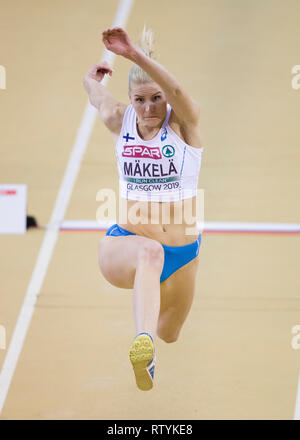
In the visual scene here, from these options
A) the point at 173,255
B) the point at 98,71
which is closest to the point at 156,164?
the point at 173,255

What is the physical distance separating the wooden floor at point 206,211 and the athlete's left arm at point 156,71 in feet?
6.12

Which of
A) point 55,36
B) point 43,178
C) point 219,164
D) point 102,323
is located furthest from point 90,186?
point 55,36

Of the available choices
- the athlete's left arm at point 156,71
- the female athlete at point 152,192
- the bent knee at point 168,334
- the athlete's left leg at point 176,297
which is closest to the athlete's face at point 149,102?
the female athlete at point 152,192

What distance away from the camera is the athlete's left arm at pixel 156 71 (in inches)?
154

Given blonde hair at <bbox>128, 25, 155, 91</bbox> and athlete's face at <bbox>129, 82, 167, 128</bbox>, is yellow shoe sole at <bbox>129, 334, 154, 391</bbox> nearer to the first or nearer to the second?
athlete's face at <bbox>129, 82, 167, 128</bbox>

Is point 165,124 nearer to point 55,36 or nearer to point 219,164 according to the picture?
point 219,164

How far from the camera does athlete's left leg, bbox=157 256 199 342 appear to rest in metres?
4.85

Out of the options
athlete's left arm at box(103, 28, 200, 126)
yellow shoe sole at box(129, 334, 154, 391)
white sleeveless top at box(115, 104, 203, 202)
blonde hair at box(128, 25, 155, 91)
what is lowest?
yellow shoe sole at box(129, 334, 154, 391)

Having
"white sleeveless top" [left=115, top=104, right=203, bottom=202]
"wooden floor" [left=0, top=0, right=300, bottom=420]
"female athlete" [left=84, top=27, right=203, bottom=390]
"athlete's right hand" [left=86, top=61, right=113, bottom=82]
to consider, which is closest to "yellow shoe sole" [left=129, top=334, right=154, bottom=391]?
"female athlete" [left=84, top=27, right=203, bottom=390]

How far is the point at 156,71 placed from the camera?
3998mm

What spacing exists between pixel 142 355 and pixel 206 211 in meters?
4.23

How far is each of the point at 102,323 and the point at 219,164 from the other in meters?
3.42

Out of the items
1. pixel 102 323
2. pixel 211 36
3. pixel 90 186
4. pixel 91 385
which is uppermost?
pixel 211 36

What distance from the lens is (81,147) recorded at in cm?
932
